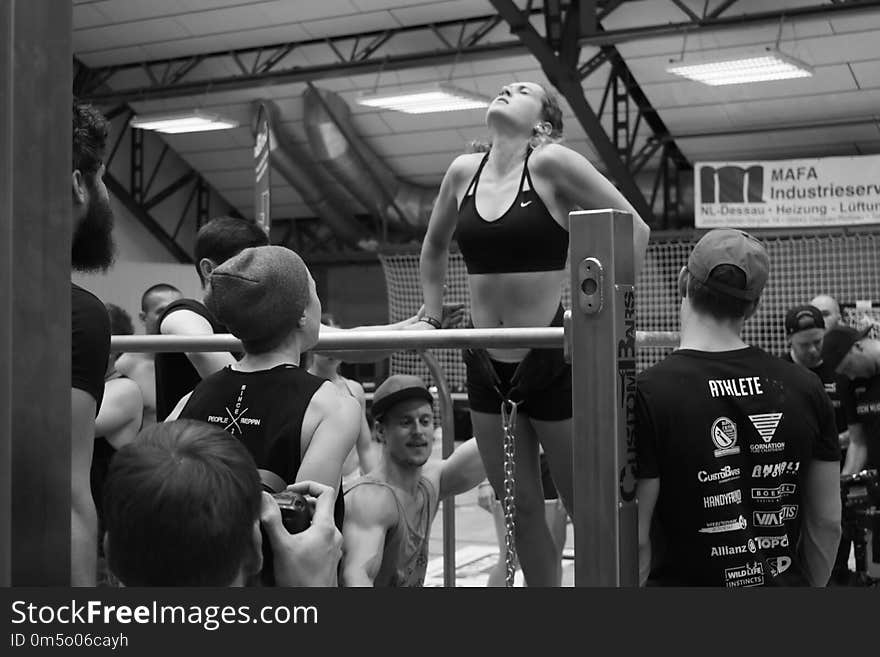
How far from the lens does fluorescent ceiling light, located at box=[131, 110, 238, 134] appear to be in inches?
525

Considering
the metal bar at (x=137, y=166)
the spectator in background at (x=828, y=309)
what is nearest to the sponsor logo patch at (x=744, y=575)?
the spectator in background at (x=828, y=309)

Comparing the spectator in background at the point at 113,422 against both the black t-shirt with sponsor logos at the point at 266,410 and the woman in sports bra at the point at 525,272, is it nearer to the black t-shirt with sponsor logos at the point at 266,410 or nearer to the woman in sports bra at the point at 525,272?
the woman in sports bra at the point at 525,272

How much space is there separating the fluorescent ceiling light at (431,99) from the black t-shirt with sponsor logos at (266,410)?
10049 mm

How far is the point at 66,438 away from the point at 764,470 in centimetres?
134

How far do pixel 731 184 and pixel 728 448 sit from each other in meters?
11.0

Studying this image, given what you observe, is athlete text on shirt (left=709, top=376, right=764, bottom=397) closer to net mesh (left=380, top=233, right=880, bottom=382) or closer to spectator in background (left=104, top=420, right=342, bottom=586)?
spectator in background (left=104, top=420, right=342, bottom=586)

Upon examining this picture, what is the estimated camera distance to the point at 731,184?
12312 mm

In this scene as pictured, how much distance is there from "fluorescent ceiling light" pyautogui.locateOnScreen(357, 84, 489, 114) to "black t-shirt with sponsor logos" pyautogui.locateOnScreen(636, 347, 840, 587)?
32.6ft

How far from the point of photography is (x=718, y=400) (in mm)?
1881

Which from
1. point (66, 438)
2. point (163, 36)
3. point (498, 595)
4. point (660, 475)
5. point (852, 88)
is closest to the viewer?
point (66, 438)

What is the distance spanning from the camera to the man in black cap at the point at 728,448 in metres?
Answer: 1.86

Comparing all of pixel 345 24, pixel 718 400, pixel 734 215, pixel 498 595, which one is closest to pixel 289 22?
pixel 345 24

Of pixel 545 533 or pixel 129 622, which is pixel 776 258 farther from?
pixel 129 622

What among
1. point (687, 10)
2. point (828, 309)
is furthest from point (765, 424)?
point (687, 10)
